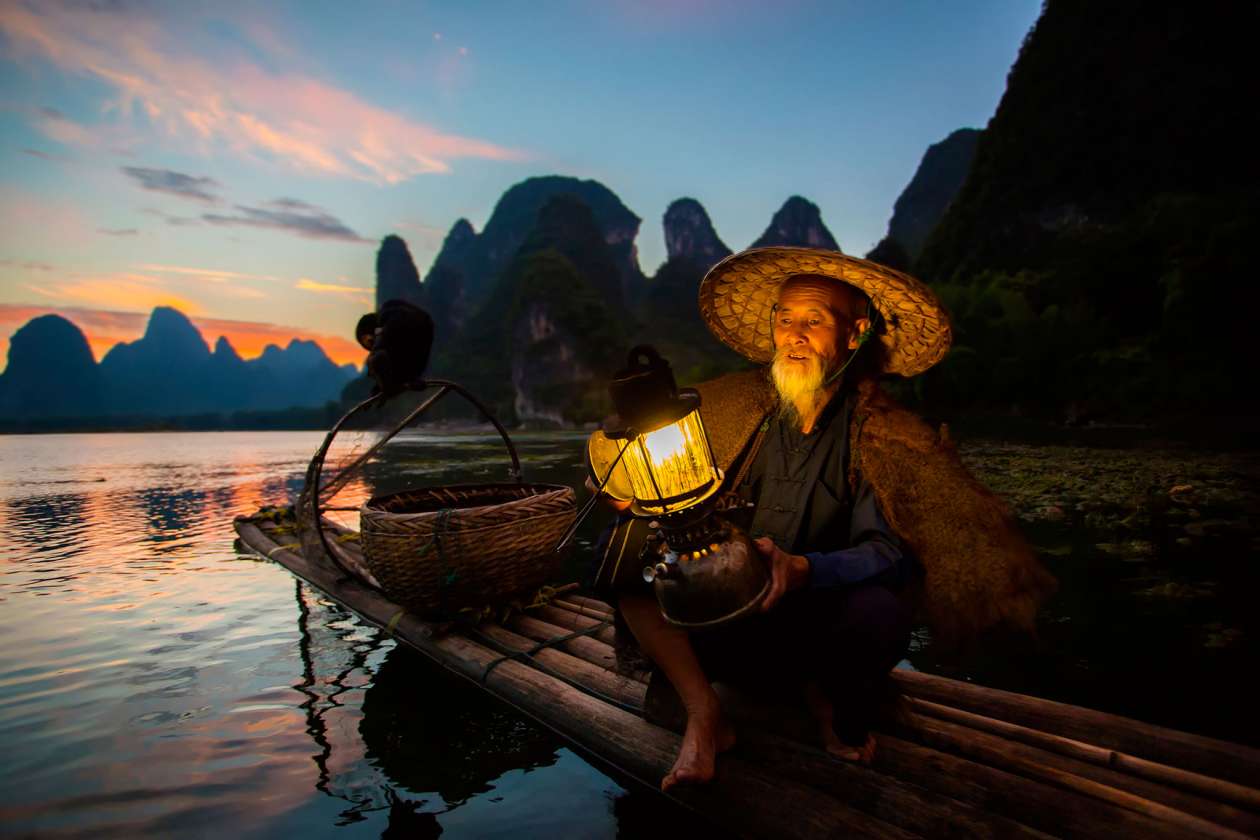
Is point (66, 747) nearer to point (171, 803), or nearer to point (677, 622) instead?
point (171, 803)

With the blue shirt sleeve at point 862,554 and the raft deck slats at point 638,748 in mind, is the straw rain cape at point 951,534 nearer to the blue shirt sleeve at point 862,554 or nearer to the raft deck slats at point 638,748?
the blue shirt sleeve at point 862,554

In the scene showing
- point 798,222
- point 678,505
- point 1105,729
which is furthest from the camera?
point 798,222

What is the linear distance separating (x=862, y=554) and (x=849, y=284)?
3.01 ft

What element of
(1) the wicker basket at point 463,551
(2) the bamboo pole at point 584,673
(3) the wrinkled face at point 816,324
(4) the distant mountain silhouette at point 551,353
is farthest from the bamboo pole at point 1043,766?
(4) the distant mountain silhouette at point 551,353

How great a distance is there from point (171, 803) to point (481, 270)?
613 ft

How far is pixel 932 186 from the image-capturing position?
107m

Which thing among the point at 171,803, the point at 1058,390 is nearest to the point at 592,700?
the point at 171,803

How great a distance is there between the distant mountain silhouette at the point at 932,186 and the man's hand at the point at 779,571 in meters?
113

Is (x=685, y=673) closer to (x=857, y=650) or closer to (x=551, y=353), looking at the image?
(x=857, y=650)

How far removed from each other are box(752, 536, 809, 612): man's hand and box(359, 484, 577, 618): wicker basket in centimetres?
165

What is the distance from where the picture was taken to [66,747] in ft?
9.12

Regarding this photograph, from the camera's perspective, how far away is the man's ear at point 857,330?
6.84ft

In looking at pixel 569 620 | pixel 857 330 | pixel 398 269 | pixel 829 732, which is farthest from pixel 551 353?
pixel 829 732

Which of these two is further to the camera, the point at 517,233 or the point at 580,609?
the point at 517,233
